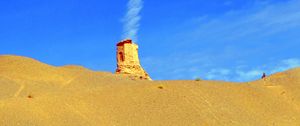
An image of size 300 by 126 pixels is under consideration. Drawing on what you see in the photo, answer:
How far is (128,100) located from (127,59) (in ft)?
42.1

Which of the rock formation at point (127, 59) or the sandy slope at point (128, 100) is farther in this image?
the rock formation at point (127, 59)

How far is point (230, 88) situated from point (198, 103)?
470cm

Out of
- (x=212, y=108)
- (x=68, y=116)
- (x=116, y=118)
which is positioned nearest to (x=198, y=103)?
(x=212, y=108)

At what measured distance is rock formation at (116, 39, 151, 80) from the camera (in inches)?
1746

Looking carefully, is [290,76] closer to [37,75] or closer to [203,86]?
[203,86]

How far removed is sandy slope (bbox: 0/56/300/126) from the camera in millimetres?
28594

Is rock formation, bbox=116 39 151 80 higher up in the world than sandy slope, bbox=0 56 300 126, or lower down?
higher up

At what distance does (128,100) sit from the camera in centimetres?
3197

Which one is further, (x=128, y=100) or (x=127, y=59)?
(x=127, y=59)

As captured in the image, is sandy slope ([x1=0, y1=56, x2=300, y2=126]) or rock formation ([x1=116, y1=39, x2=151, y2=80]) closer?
sandy slope ([x1=0, y1=56, x2=300, y2=126])

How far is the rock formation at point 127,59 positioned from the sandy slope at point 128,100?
2.53 meters

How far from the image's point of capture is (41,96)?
3044cm

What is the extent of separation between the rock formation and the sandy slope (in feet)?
8.29

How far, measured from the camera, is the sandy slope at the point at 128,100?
28.6 metres
